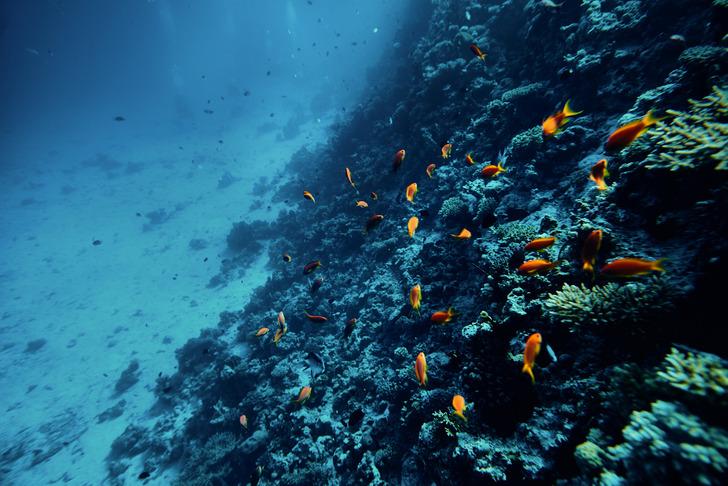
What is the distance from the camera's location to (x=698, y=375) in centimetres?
243

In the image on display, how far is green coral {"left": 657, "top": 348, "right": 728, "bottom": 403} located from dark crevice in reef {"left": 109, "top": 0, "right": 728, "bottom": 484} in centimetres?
1

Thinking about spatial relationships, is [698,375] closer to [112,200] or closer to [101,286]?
[101,286]

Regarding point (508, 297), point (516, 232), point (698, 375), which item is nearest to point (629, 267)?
point (698, 375)

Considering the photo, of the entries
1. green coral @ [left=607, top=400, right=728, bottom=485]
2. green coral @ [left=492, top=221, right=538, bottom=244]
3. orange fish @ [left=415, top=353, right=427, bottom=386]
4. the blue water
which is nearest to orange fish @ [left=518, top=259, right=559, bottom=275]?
green coral @ [left=607, top=400, right=728, bottom=485]

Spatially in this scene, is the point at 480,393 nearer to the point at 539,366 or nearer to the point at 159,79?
the point at 539,366

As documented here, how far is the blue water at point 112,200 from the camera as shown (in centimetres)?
1666

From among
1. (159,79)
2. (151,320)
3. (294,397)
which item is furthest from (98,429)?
(159,79)

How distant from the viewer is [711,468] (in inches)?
80.9

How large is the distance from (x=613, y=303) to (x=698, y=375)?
3.29 ft

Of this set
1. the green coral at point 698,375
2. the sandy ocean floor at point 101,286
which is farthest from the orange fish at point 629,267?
the sandy ocean floor at point 101,286

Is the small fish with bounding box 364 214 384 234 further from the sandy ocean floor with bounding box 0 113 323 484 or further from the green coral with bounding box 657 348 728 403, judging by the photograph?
the sandy ocean floor with bounding box 0 113 323 484

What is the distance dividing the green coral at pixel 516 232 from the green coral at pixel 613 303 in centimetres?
203

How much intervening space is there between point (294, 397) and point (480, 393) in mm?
6035

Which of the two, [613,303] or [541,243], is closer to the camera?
[613,303]
